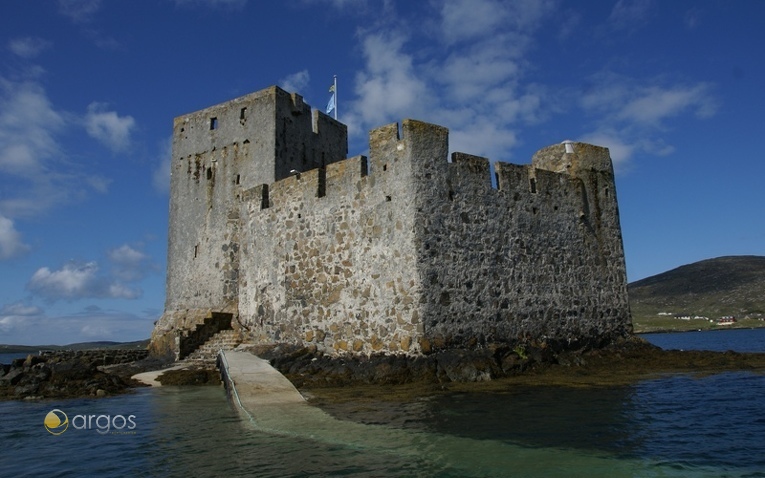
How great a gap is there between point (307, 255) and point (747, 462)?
11.5 meters

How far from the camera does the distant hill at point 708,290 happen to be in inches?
3541

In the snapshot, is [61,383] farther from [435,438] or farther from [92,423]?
[435,438]

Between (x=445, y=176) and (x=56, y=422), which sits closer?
(x=56, y=422)

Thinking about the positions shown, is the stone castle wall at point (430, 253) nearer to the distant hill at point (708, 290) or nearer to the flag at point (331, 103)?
the flag at point (331, 103)

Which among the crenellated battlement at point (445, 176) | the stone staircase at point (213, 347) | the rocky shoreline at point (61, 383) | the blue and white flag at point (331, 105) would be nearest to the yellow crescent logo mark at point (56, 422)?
the rocky shoreline at point (61, 383)

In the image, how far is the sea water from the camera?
227 inches

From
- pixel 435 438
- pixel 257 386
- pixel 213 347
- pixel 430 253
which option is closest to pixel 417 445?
pixel 435 438

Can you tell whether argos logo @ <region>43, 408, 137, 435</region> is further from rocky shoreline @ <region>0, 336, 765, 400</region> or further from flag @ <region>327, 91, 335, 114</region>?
flag @ <region>327, 91, 335, 114</region>

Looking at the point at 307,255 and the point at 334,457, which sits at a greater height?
the point at 307,255

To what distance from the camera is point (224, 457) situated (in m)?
6.36

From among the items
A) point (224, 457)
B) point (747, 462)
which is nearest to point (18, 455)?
point (224, 457)

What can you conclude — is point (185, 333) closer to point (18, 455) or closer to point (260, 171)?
point (260, 171)

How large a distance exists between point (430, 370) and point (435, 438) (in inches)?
214

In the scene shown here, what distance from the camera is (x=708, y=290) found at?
103 metres
